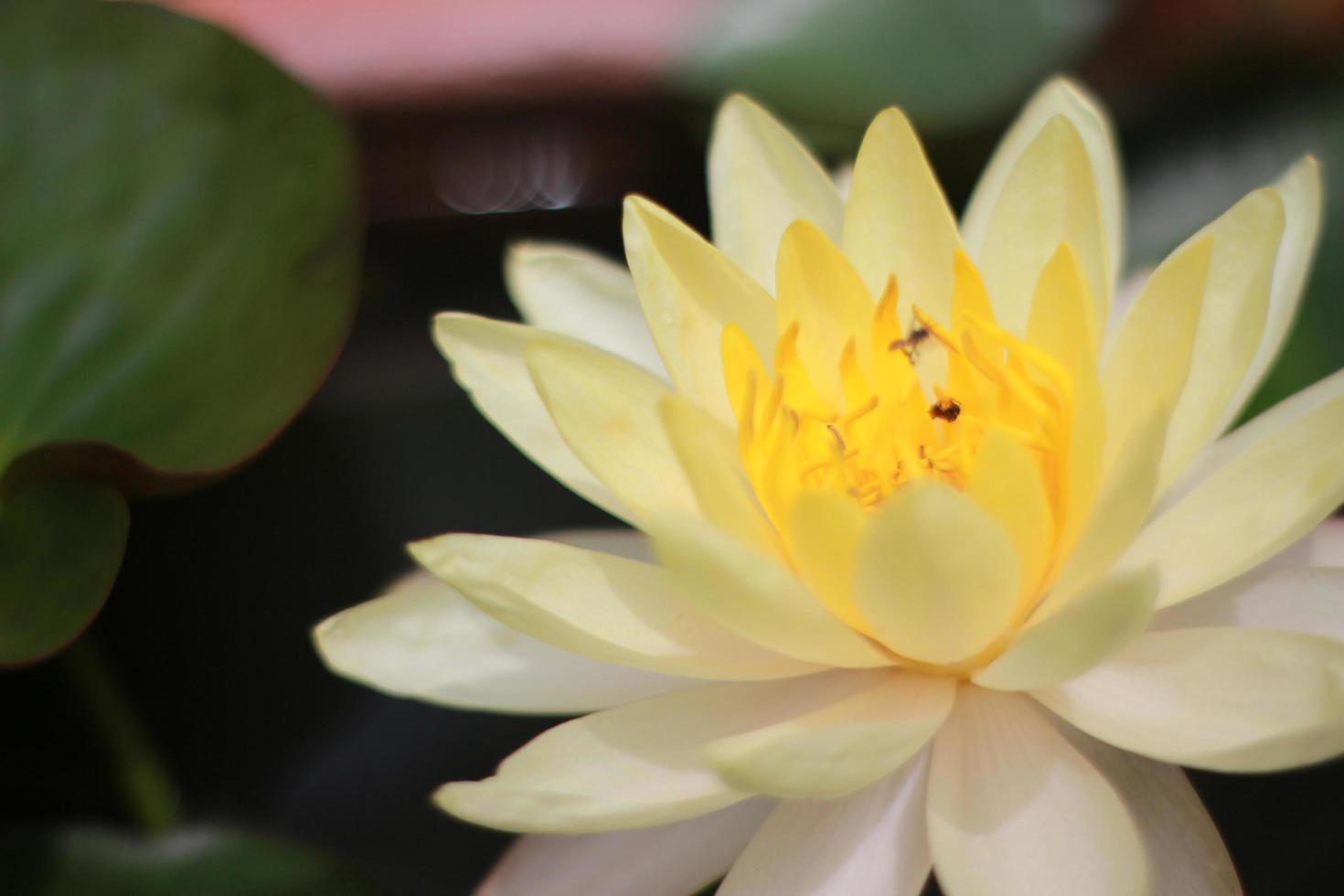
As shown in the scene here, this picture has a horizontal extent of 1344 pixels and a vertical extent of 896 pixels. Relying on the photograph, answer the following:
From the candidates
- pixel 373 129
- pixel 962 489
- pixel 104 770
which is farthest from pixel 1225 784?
pixel 373 129

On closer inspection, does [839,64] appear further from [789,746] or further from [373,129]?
[789,746]

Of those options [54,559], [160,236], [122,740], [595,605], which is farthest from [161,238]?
[595,605]

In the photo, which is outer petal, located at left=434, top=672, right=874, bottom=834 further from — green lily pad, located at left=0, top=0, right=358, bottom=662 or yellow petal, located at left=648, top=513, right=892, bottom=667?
green lily pad, located at left=0, top=0, right=358, bottom=662

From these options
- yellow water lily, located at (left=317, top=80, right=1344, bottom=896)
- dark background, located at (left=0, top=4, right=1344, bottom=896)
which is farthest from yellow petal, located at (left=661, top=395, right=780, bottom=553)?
dark background, located at (left=0, top=4, right=1344, bottom=896)

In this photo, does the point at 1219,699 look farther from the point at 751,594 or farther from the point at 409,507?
the point at 409,507

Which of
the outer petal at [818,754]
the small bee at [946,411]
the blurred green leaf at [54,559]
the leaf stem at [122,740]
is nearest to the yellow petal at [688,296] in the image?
the small bee at [946,411]

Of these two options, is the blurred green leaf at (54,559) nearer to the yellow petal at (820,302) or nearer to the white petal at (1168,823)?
the yellow petal at (820,302)
